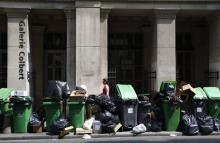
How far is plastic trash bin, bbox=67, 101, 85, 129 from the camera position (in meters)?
17.3

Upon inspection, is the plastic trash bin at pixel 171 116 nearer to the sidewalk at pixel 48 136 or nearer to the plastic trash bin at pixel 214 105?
the sidewalk at pixel 48 136

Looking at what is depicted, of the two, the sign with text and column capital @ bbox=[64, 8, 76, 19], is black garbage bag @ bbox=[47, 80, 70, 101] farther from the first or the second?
column capital @ bbox=[64, 8, 76, 19]

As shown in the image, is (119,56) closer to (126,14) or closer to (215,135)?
(126,14)

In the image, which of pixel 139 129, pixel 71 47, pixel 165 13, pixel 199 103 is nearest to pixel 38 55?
pixel 71 47

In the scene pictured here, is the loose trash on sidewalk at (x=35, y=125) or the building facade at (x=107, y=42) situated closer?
the loose trash on sidewalk at (x=35, y=125)

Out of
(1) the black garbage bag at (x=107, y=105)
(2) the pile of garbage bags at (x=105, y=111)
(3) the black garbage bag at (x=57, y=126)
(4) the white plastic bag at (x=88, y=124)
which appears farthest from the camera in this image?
(1) the black garbage bag at (x=107, y=105)

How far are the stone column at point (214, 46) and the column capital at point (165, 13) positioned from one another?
205 cm

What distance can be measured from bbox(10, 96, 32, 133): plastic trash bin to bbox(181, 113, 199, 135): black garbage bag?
201 inches

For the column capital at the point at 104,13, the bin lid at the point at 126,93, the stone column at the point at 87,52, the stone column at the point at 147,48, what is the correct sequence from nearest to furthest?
the bin lid at the point at 126,93 < the stone column at the point at 87,52 < the column capital at the point at 104,13 < the stone column at the point at 147,48

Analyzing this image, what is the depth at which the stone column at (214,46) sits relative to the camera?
22344 millimetres

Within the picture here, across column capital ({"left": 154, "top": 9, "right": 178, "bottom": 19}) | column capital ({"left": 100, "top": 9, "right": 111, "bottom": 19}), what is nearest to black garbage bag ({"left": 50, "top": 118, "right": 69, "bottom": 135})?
column capital ({"left": 100, "top": 9, "right": 111, "bottom": 19})

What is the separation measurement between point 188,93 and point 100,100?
9.92 ft

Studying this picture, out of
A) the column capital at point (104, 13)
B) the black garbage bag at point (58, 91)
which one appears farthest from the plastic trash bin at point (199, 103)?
the column capital at point (104, 13)

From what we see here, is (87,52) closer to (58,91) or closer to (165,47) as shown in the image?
(165,47)
